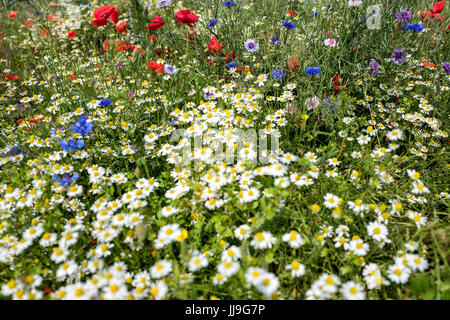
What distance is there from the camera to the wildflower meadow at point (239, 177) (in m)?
1.46

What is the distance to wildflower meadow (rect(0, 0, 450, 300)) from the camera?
1.46m

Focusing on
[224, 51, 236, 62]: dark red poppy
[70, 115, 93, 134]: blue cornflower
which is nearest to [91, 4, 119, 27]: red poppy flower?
[70, 115, 93, 134]: blue cornflower

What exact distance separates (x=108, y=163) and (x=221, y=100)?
1137mm

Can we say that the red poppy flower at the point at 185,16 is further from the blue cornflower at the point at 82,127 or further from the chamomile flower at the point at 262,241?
the chamomile flower at the point at 262,241

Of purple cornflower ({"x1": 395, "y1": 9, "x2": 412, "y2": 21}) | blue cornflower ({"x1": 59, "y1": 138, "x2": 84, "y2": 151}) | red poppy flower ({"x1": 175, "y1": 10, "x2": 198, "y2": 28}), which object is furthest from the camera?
purple cornflower ({"x1": 395, "y1": 9, "x2": 412, "y2": 21})

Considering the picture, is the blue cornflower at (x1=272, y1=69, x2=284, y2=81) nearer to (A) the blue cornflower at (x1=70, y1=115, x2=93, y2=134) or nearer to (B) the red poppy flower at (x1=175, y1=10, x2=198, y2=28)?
(B) the red poppy flower at (x1=175, y1=10, x2=198, y2=28)

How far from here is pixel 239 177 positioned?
1.83m

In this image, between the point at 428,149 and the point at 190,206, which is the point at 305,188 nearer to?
the point at 190,206

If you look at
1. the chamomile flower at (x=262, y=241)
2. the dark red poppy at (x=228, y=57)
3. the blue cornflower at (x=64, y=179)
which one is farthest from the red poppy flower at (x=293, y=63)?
the blue cornflower at (x=64, y=179)

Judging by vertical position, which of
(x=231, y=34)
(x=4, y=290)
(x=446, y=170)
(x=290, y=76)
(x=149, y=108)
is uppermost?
(x=231, y=34)

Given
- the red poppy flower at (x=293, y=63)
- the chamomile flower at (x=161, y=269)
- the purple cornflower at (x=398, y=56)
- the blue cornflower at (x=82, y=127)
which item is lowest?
the chamomile flower at (x=161, y=269)

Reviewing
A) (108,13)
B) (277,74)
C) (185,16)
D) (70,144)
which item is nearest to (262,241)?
(70,144)

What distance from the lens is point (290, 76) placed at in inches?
112
